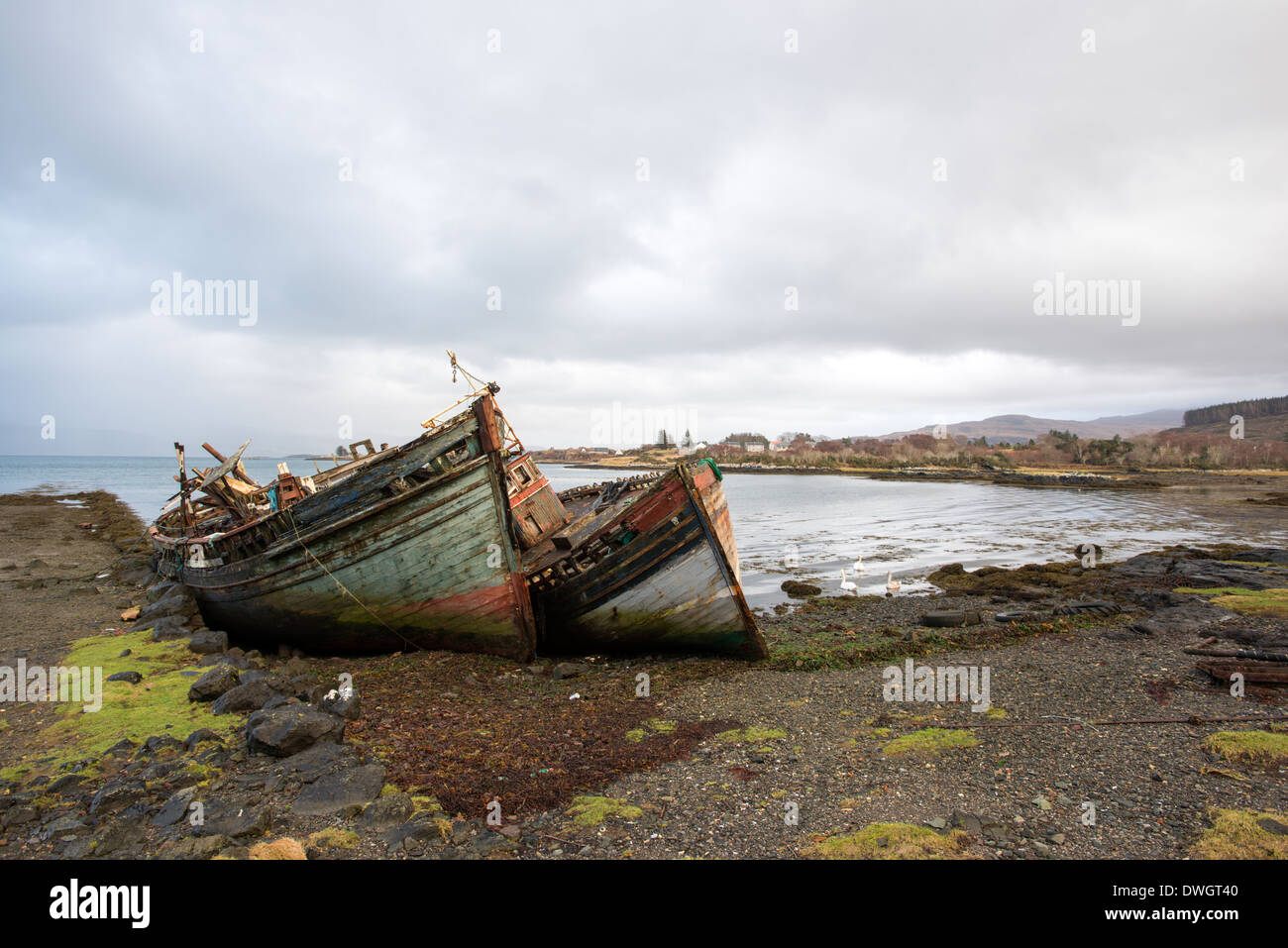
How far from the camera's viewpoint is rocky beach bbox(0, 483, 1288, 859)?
242 inches

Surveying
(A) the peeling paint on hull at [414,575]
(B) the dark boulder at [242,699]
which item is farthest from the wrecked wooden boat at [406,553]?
(B) the dark boulder at [242,699]

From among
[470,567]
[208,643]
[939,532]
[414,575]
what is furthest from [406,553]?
[939,532]

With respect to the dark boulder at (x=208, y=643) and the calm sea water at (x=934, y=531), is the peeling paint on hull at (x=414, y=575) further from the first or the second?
the calm sea water at (x=934, y=531)

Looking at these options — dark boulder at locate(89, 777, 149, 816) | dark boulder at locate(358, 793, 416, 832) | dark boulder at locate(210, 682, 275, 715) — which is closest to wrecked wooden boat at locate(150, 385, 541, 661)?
dark boulder at locate(210, 682, 275, 715)

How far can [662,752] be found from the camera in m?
8.59

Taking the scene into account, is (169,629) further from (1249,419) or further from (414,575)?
(1249,419)

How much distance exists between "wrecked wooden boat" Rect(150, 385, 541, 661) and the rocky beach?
2.58 feet

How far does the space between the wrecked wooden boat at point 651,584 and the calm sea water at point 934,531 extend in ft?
28.0

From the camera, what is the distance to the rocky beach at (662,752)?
6152 millimetres

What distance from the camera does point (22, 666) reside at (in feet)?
40.3

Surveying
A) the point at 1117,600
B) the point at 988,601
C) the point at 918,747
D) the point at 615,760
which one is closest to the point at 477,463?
the point at 615,760

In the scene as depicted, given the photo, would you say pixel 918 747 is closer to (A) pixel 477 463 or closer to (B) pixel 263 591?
(A) pixel 477 463

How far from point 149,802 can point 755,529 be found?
1519 inches

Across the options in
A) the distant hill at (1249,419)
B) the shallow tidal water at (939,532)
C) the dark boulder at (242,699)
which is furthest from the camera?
the distant hill at (1249,419)
